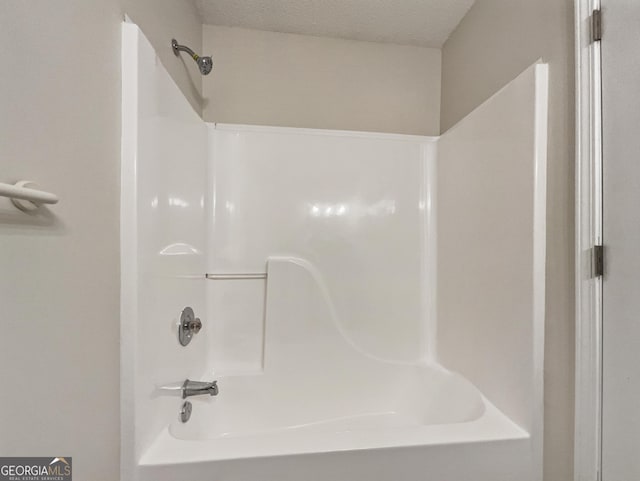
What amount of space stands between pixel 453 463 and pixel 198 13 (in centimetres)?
247

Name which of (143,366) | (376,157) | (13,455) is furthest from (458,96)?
(13,455)

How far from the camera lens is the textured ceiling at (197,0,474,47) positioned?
1.72m

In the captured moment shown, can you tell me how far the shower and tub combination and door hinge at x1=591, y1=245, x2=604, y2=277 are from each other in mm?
159

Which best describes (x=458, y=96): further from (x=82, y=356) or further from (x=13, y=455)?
(x=13, y=455)

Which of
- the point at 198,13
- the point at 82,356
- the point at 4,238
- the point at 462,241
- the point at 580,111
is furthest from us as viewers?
the point at 198,13

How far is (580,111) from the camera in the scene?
97 cm

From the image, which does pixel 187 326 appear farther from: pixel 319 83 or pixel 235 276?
pixel 319 83

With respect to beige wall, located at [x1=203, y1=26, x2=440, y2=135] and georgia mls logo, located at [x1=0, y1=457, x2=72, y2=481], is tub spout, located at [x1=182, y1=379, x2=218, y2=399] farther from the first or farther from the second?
beige wall, located at [x1=203, y1=26, x2=440, y2=135]

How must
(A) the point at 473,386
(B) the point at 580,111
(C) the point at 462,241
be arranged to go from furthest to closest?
(C) the point at 462,241, (A) the point at 473,386, (B) the point at 580,111

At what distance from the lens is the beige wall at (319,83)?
1.93 metres

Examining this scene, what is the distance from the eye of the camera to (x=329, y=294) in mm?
1794

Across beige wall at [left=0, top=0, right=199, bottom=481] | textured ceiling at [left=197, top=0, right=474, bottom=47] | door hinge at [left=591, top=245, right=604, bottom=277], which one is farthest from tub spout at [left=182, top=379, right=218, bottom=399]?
textured ceiling at [left=197, top=0, right=474, bottom=47]

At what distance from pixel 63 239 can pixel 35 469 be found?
1.57 ft

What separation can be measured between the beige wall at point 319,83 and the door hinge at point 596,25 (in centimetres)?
117
